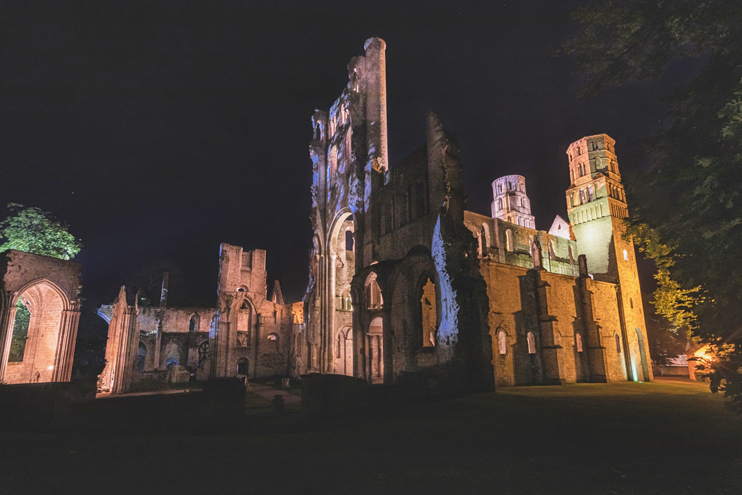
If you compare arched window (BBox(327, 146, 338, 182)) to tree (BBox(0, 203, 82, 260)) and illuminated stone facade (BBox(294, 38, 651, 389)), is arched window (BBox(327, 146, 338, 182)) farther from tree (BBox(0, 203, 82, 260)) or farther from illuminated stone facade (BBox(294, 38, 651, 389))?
tree (BBox(0, 203, 82, 260))

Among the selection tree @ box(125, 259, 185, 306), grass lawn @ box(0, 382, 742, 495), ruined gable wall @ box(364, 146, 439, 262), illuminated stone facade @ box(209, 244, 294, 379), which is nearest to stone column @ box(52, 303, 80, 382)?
illuminated stone facade @ box(209, 244, 294, 379)

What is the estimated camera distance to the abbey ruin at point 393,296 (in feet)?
55.0

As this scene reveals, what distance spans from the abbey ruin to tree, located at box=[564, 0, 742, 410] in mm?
7560

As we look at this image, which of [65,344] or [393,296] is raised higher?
[393,296]

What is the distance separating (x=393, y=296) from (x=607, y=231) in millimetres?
22776

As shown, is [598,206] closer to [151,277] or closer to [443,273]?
[443,273]

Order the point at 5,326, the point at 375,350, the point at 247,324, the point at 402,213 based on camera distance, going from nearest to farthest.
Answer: the point at 5,326, the point at 402,213, the point at 375,350, the point at 247,324

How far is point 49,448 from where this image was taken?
554cm

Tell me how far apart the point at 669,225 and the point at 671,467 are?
12.7ft

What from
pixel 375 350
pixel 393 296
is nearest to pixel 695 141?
pixel 393 296

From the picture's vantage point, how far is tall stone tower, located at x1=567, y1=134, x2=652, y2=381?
95.3 feet

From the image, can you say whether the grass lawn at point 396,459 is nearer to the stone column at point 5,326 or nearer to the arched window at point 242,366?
the stone column at point 5,326

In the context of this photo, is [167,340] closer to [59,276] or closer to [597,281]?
[59,276]

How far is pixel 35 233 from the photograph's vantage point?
74.7 ft
